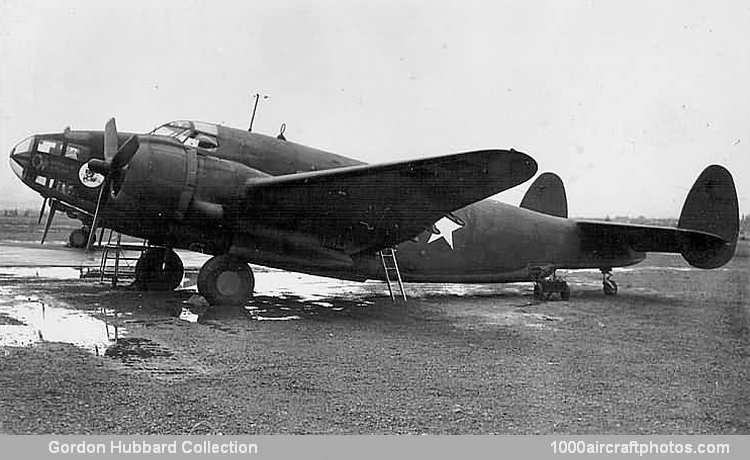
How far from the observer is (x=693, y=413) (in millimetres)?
4348

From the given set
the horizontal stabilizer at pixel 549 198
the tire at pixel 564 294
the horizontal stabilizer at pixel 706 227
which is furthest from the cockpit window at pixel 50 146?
the horizontal stabilizer at pixel 706 227

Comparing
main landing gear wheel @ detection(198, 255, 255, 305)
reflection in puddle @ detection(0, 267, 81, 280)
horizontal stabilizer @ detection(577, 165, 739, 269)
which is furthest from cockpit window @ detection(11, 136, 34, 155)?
horizontal stabilizer @ detection(577, 165, 739, 269)

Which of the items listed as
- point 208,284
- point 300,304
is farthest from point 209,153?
point 300,304

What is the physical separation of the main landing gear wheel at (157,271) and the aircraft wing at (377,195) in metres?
2.57

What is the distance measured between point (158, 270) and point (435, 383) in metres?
7.11

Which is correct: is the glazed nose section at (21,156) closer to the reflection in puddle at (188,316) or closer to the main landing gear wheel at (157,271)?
the main landing gear wheel at (157,271)

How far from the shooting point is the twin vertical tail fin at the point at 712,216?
1112 centimetres

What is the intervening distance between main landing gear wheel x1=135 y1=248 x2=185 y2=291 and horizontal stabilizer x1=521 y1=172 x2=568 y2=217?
23.8ft

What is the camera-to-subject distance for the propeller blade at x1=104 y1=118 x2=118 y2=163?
377 inches

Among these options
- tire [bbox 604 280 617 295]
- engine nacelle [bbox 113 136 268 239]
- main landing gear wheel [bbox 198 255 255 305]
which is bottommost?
main landing gear wheel [bbox 198 255 255 305]

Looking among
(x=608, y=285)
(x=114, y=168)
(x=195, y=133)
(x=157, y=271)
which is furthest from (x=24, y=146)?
(x=608, y=285)

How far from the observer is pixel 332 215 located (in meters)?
9.32

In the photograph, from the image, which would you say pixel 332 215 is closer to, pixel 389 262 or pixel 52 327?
pixel 389 262

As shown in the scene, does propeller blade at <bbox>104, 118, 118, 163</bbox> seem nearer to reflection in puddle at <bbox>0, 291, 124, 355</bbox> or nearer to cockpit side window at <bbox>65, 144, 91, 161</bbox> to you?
reflection in puddle at <bbox>0, 291, 124, 355</bbox>
